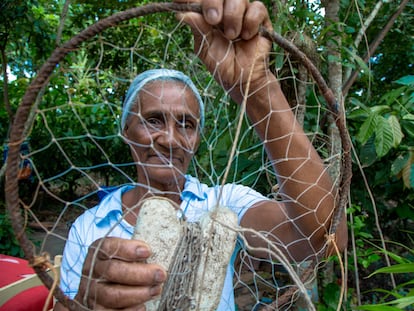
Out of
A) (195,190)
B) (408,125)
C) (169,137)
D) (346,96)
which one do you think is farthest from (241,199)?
(346,96)

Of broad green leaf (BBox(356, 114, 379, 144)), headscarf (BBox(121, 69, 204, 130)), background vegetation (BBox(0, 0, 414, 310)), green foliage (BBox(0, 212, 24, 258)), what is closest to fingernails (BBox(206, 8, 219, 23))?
background vegetation (BBox(0, 0, 414, 310))

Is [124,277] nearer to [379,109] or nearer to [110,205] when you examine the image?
[110,205]

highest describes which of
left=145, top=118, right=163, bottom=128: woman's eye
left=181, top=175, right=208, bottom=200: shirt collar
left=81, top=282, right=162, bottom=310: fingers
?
left=145, top=118, right=163, bottom=128: woman's eye

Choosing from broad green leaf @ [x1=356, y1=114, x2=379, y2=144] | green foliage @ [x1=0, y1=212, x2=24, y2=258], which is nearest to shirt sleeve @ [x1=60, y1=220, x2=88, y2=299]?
broad green leaf @ [x1=356, y1=114, x2=379, y2=144]

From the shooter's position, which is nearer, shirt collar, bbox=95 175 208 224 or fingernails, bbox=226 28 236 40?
fingernails, bbox=226 28 236 40

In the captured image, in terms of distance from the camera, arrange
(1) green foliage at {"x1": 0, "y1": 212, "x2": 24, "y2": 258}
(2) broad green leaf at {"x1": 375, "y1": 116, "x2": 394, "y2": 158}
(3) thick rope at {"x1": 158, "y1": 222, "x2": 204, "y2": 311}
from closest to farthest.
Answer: (3) thick rope at {"x1": 158, "y1": 222, "x2": 204, "y2": 311} < (2) broad green leaf at {"x1": 375, "y1": 116, "x2": 394, "y2": 158} < (1) green foliage at {"x1": 0, "y1": 212, "x2": 24, "y2": 258}

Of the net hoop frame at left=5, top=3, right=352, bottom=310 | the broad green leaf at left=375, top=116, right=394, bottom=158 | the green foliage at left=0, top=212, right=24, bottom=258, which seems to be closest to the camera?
the net hoop frame at left=5, top=3, right=352, bottom=310

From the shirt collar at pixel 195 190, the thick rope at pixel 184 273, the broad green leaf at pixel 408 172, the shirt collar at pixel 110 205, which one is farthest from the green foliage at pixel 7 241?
the broad green leaf at pixel 408 172

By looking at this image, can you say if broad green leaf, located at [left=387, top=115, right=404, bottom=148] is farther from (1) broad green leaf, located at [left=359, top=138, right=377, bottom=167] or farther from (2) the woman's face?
(2) the woman's face

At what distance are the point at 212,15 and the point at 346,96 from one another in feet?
4.02

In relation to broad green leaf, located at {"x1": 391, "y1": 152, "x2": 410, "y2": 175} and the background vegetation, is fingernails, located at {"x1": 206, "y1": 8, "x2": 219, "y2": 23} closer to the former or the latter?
the background vegetation

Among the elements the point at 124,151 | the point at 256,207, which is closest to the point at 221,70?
the point at 256,207

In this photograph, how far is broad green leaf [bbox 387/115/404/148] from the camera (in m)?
1.00

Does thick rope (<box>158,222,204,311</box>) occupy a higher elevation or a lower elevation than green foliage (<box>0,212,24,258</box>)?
higher
